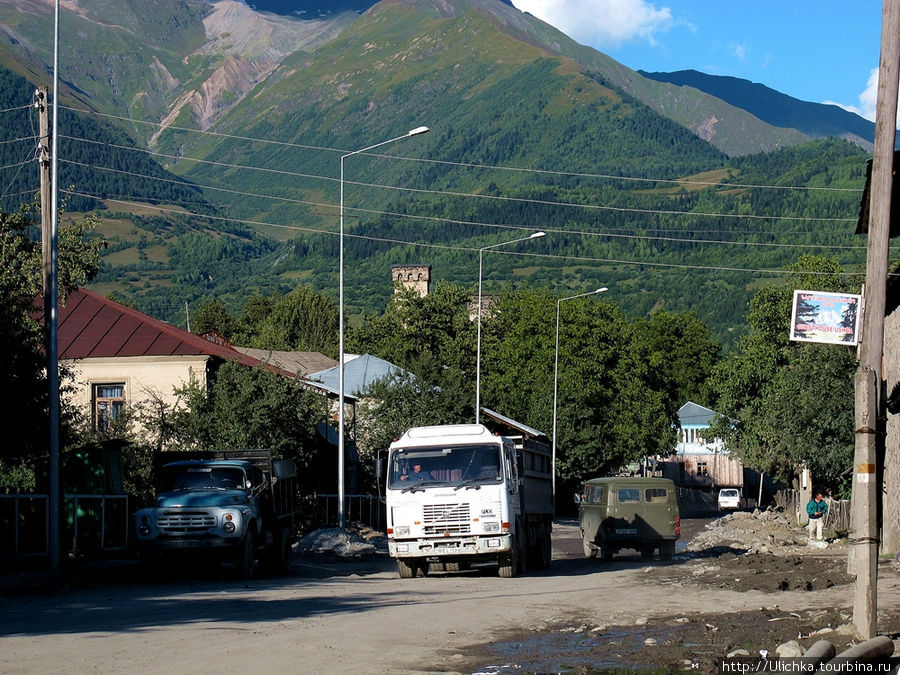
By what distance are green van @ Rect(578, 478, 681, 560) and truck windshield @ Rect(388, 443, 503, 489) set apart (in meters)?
8.32

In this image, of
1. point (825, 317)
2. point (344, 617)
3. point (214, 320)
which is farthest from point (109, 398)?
point (214, 320)

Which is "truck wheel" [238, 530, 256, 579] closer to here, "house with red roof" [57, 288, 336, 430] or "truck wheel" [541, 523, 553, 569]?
"truck wheel" [541, 523, 553, 569]

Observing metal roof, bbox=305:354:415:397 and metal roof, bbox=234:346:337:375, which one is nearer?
metal roof, bbox=305:354:415:397

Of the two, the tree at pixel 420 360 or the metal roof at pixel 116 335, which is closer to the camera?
the metal roof at pixel 116 335

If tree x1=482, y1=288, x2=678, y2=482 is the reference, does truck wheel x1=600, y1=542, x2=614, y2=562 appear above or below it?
below

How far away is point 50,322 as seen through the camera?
2398 cm

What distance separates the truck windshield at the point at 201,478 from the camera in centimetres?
2380

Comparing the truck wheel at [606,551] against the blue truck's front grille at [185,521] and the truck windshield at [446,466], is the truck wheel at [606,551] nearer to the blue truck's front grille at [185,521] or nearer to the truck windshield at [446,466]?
the truck windshield at [446,466]

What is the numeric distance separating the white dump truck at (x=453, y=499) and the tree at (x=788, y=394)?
22128 mm

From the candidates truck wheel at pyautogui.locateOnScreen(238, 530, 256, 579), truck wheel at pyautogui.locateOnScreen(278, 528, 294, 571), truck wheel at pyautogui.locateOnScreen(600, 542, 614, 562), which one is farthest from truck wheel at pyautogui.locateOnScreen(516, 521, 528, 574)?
truck wheel at pyautogui.locateOnScreen(600, 542, 614, 562)

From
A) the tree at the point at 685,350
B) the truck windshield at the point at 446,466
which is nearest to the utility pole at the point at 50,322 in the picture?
the truck windshield at the point at 446,466

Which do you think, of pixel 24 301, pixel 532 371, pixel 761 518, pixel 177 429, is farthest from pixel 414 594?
pixel 532 371

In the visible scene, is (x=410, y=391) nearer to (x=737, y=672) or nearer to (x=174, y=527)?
(x=174, y=527)

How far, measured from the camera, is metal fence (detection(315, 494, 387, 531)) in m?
40.2
